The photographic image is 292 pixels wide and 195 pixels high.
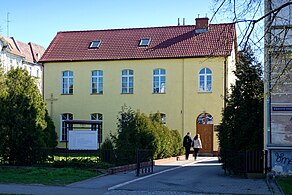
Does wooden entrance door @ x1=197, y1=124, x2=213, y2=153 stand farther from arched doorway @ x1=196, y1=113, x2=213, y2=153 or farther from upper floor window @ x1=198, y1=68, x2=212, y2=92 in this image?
upper floor window @ x1=198, y1=68, x2=212, y2=92

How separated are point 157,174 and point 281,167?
4758 mm

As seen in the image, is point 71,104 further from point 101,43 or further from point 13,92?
point 13,92

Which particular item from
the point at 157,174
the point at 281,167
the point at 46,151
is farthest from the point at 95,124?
the point at 281,167

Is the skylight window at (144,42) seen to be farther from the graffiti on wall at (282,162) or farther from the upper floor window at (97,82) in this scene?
the graffiti on wall at (282,162)

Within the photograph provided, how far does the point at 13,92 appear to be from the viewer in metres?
22.7

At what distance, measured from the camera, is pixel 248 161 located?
19.3 meters

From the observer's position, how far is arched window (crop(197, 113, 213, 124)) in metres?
39.8

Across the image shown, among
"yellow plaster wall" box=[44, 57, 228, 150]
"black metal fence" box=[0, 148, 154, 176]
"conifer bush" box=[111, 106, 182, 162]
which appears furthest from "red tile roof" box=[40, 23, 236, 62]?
"black metal fence" box=[0, 148, 154, 176]

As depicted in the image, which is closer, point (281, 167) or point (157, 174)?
point (281, 167)

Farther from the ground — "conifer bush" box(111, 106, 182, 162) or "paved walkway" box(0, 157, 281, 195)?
"conifer bush" box(111, 106, 182, 162)

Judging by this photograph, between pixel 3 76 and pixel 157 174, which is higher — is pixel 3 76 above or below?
above

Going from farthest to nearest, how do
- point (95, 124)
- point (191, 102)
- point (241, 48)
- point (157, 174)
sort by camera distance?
point (191, 102) < point (95, 124) < point (157, 174) < point (241, 48)

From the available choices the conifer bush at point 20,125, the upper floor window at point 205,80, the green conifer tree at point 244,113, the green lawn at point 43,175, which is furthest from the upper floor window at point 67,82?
the green conifer tree at point 244,113

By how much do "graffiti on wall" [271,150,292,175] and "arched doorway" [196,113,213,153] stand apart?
20620 millimetres
